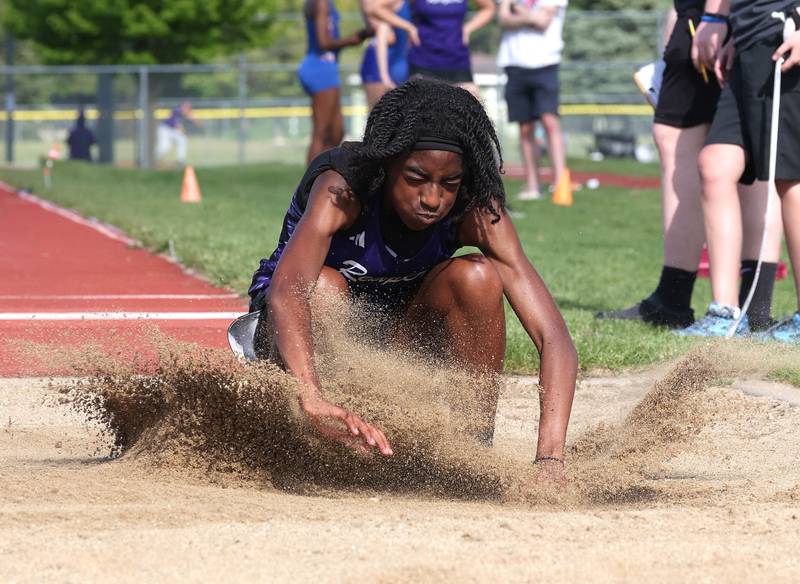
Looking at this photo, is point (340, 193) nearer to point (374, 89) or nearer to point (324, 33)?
point (324, 33)

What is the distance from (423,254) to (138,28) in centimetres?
2538

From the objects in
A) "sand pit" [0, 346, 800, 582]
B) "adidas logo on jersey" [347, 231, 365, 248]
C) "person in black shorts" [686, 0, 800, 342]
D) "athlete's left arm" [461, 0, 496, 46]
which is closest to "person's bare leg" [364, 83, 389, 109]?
"athlete's left arm" [461, 0, 496, 46]

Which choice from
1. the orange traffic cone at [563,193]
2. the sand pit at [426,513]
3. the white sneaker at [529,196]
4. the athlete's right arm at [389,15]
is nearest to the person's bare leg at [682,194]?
the sand pit at [426,513]

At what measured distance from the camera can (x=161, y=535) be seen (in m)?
3.03

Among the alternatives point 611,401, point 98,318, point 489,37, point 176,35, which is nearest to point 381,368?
point 611,401

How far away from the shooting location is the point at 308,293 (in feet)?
12.6

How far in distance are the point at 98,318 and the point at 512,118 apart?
315 inches

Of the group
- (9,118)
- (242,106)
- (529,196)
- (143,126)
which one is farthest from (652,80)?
(9,118)

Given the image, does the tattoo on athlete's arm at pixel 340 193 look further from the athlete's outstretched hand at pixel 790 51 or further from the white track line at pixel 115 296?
the white track line at pixel 115 296

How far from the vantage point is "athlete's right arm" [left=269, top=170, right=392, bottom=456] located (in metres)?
3.52

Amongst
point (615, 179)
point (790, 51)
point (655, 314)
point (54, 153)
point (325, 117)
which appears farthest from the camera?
point (54, 153)

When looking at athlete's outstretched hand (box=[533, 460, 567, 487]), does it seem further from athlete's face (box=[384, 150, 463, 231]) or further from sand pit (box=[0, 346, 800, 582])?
athlete's face (box=[384, 150, 463, 231])

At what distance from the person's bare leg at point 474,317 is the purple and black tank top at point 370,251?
0.25 ft

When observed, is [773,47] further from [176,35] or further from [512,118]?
[176,35]
